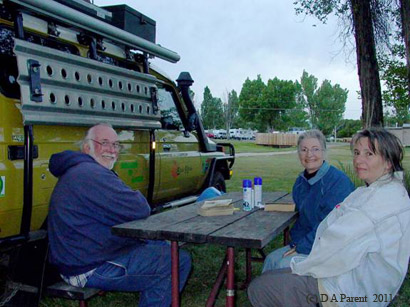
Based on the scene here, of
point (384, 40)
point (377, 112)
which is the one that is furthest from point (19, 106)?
point (384, 40)

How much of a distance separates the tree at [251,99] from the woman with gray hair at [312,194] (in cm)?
5341

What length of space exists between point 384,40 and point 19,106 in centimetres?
698

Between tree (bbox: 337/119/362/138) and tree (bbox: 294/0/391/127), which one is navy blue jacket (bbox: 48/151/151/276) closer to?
tree (bbox: 294/0/391/127)

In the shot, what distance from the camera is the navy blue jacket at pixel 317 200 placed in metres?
2.97

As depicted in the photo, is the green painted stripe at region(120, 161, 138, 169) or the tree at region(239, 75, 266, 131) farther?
the tree at region(239, 75, 266, 131)

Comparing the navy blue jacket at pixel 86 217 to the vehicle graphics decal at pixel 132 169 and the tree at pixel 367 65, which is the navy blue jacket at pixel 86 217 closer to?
the vehicle graphics decal at pixel 132 169

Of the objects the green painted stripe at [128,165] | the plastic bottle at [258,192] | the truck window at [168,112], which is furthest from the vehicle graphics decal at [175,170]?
the plastic bottle at [258,192]

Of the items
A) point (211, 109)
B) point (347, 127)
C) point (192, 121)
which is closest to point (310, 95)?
point (347, 127)

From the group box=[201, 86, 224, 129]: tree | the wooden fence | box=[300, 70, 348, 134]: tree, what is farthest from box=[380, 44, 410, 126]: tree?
box=[300, 70, 348, 134]: tree

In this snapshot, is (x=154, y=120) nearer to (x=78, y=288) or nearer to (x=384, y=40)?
(x=78, y=288)

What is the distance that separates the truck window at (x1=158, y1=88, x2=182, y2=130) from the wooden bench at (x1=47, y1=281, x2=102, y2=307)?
127 inches

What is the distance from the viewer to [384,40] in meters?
8.20

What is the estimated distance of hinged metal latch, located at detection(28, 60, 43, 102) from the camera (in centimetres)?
317

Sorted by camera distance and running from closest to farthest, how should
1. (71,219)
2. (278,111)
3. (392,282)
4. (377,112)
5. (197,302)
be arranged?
1. (392,282)
2. (71,219)
3. (197,302)
4. (377,112)
5. (278,111)
